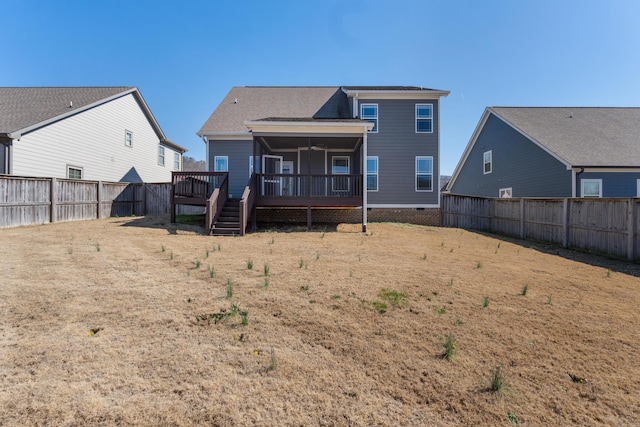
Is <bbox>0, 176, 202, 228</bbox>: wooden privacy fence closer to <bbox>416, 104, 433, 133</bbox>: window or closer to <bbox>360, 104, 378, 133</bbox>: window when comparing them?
<bbox>360, 104, 378, 133</bbox>: window

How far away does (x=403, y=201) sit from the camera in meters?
14.5

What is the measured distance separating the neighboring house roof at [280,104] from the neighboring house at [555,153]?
20.6 feet

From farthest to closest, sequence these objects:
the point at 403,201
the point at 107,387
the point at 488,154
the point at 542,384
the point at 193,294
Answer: the point at 488,154 → the point at 403,201 → the point at 193,294 → the point at 542,384 → the point at 107,387

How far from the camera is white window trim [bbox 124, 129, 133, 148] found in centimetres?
1793

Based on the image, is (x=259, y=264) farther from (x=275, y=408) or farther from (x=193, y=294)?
(x=275, y=408)

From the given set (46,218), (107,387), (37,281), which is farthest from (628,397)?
(46,218)

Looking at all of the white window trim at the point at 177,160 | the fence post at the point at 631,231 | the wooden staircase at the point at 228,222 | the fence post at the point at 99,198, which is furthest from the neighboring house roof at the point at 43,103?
the fence post at the point at 631,231

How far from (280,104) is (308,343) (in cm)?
1557

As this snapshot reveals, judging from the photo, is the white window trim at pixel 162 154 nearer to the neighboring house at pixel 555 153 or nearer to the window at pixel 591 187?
the neighboring house at pixel 555 153

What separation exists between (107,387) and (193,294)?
1935 mm

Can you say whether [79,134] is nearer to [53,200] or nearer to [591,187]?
[53,200]

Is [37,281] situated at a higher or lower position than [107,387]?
higher

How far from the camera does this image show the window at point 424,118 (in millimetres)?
14398

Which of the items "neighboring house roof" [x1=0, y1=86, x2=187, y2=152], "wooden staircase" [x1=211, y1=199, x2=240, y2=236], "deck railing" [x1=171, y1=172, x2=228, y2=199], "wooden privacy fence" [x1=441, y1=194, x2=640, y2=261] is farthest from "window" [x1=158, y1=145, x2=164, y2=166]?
"wooden privacy fence" [x1=441, y1=194, x2=640, y2=261]
